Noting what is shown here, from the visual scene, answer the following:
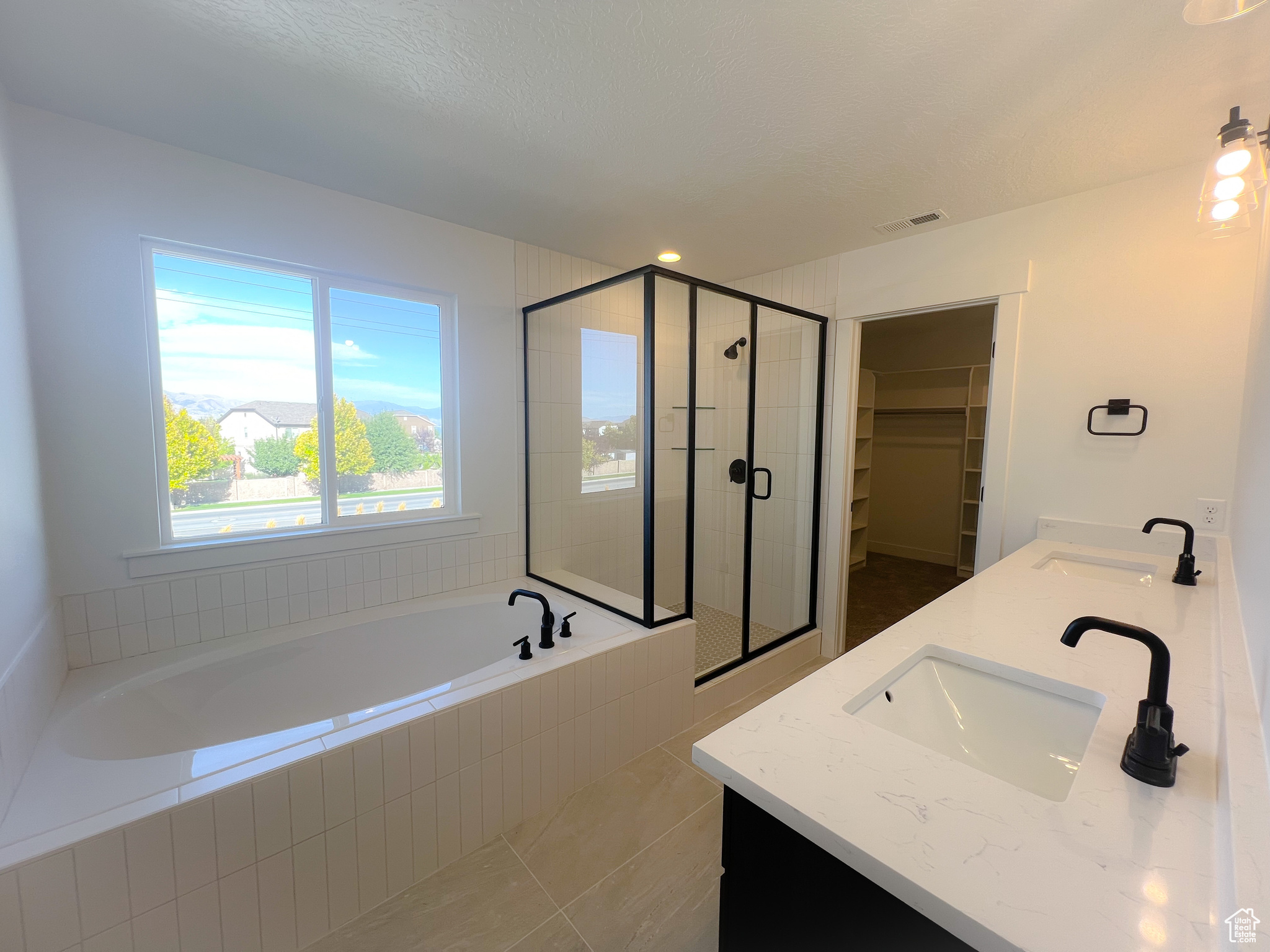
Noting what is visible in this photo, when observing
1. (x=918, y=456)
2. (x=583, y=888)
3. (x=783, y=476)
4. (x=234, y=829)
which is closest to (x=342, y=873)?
(x=234, y=829)

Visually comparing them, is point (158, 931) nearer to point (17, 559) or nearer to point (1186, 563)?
point (17, 559)

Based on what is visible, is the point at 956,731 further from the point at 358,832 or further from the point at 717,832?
the point at 358,832

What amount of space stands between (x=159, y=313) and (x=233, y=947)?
81.4 inches

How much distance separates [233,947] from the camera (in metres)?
1.29

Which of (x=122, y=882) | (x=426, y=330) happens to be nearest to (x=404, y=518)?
(x=426, y=330)

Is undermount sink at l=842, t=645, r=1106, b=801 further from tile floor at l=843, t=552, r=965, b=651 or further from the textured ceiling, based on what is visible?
tile floor at l=843, t=552, r=965, b=651

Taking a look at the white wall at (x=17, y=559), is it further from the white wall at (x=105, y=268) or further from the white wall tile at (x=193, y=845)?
the white wall tile at (x=193, y=845)

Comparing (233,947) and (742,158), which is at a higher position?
(742,158)

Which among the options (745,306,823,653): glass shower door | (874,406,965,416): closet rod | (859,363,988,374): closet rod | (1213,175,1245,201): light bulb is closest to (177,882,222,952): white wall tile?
(745,306,823,653): glass shower door

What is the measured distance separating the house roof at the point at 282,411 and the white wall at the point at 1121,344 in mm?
3107

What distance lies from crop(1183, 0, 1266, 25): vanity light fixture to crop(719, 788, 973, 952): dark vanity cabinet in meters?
1.48

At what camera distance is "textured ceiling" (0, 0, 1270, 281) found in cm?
127

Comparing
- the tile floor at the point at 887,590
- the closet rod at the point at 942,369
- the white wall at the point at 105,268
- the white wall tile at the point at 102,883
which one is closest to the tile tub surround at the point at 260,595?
the white wall at the point at 105,268


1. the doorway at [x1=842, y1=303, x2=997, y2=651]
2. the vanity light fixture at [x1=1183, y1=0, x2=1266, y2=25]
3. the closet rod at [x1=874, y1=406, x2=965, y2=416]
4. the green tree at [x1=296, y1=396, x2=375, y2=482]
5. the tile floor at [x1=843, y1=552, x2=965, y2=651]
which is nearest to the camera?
the vanity light fixture at [x1=1183, y1=0, x2=1266, y2=25]
